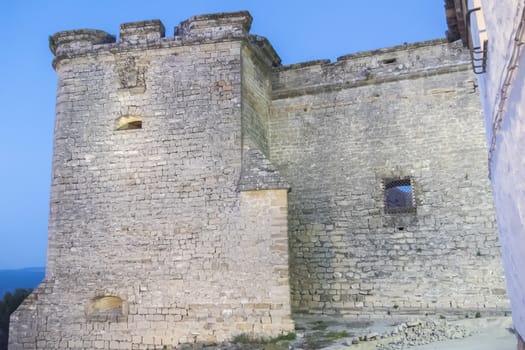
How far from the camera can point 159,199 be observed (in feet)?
29.3

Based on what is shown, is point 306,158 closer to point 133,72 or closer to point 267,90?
point 267,90

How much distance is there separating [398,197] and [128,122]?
A: 694 cm

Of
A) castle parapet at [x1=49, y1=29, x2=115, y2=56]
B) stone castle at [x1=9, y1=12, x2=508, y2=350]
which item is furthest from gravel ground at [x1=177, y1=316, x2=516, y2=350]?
castle parapet at [x1=49, y1=29, x2=115, y2=56]

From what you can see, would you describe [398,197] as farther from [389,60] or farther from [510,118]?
[510,118]

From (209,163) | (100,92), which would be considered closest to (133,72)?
(100,92)

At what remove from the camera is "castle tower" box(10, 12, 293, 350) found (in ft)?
27.2

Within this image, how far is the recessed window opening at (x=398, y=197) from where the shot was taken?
32.1ft

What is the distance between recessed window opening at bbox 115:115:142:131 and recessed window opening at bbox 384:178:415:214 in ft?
16.7

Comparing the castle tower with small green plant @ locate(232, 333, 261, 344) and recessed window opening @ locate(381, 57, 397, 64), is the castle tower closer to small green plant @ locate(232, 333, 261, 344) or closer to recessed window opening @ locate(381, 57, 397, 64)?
small green plant @ locate(232, 333, 261, 344)

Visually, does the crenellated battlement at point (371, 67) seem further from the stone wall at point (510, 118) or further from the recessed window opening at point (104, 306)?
the recessed window opening at point (104, 306)

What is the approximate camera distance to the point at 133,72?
956cm

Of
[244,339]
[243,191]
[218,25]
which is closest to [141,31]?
[218,25]

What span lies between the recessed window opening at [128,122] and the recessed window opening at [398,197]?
5.10 meters

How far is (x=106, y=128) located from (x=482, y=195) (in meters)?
7.34
